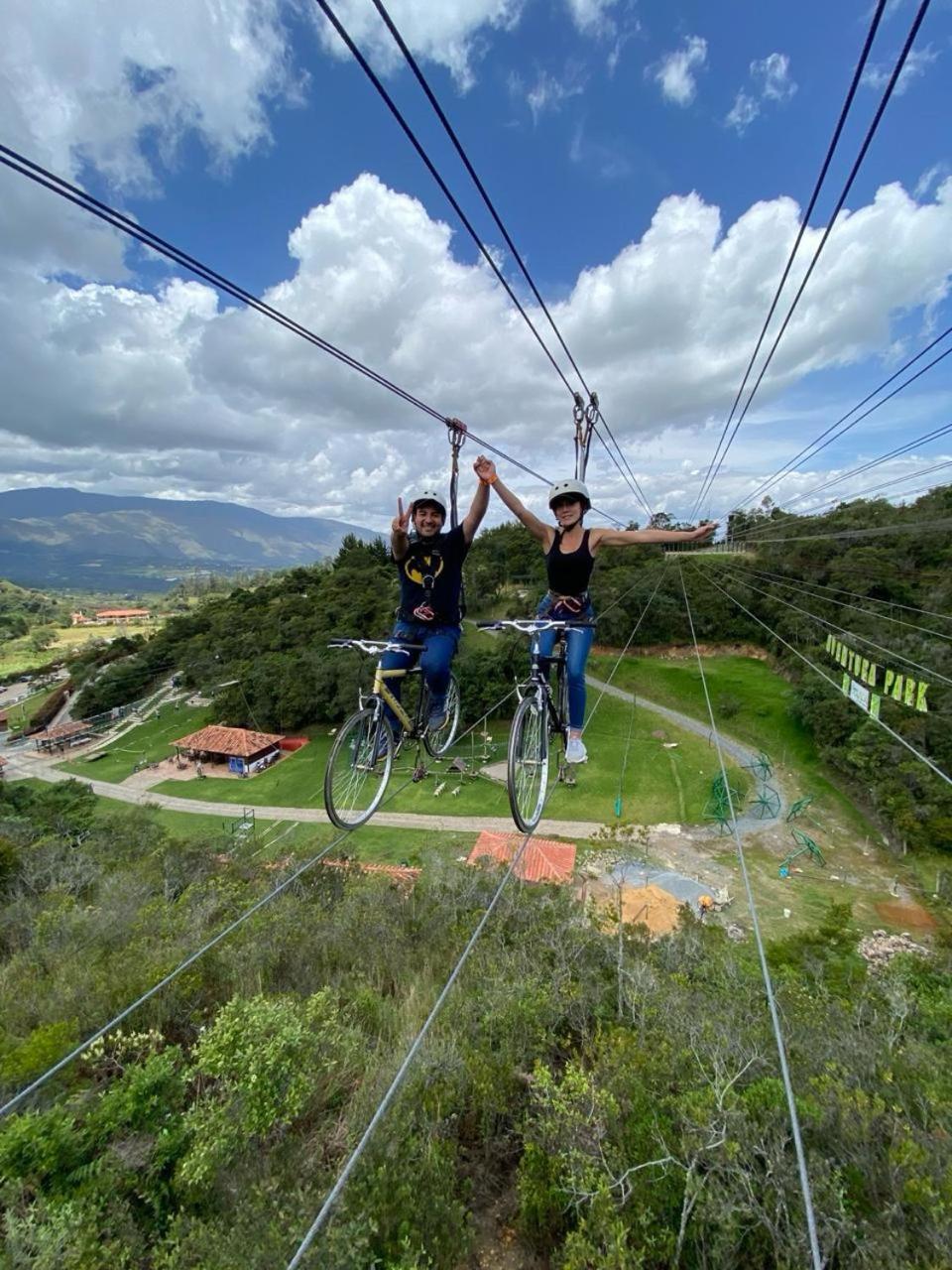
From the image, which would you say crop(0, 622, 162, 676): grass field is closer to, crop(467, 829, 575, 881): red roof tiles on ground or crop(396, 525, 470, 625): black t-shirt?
crop(467, 829, 575, 881): red roof tiles on ground

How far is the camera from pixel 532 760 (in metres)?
5.31

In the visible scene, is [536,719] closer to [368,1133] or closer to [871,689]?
[368,1133]

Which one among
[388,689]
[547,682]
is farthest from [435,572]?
[547,682]

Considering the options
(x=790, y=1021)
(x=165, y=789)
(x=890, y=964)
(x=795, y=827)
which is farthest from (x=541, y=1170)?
(x=165, y=789)

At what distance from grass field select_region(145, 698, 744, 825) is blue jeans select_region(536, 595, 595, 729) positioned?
1916cm

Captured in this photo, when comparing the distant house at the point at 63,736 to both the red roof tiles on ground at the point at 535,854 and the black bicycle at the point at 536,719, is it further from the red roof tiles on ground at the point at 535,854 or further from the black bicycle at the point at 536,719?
the black bicycle at the point at 536,719

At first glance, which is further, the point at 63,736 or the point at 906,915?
the point at 63,736

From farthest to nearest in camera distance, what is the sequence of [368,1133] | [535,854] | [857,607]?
[535,854], [857,607], [368,1133]

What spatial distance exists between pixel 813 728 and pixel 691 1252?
1231 inches

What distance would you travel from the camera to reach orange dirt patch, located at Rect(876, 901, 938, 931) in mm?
17297

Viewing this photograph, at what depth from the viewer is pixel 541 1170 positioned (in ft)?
17.5

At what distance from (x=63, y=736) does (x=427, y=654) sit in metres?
51.9

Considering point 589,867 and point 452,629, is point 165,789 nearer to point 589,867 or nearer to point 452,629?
point 589,867

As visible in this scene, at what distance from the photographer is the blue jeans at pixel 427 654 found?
5.19 metres
